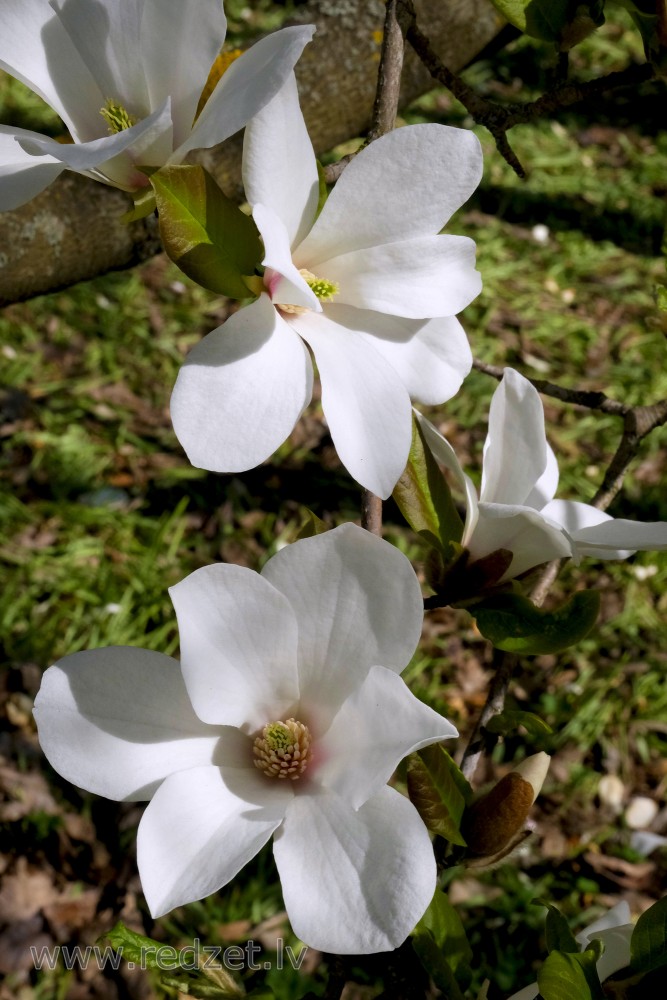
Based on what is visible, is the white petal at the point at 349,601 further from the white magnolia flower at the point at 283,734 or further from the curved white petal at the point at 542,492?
the curved white petal at the point at 542,492

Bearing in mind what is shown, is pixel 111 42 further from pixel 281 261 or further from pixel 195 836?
pixel 195 836

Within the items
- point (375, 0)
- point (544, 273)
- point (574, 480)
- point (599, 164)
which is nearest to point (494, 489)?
point (375, 0)

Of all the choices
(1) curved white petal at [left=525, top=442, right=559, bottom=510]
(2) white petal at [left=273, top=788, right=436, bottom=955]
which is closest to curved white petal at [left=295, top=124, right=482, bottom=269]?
(1) curved white petal at [left=525, top=442, right=559, bottom=510]

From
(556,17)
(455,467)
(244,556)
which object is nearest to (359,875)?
(455,467)

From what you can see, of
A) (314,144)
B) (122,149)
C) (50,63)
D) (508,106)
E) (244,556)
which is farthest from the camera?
(244,556)

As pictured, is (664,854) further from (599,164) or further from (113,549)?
(599,164)

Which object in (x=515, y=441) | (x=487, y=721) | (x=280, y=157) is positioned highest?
(x=280, y=157)
